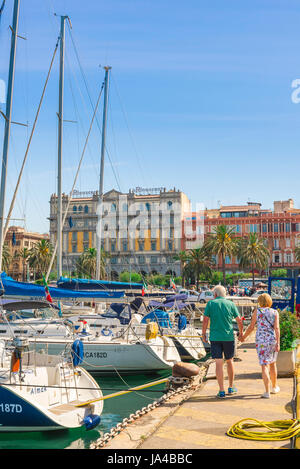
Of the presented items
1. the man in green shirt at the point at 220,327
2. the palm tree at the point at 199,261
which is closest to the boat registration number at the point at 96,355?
the man in green shirt at the point at 220,327

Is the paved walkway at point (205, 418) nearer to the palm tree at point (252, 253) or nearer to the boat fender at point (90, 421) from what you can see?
the boat fender at point (90, 421)

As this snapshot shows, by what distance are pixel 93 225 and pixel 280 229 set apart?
123 ft

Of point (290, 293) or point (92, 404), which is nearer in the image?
point (92, 404)

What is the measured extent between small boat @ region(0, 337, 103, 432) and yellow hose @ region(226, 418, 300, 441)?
3.10m

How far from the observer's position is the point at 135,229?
104 metres

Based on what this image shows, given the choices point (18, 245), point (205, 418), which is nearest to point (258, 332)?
point (205, 418)

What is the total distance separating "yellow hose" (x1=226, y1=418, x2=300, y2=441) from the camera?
6467 mm

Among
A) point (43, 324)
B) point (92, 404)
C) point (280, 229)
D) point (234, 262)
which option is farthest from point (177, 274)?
point (92, 404)

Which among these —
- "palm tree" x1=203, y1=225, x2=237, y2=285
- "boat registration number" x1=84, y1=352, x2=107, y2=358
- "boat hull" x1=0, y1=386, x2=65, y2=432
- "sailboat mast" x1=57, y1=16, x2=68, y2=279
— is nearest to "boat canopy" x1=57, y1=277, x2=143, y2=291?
"sailboat mast" x1=57, y1=16, x2=68, y2=279

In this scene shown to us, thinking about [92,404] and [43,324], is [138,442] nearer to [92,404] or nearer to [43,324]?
[92,404]

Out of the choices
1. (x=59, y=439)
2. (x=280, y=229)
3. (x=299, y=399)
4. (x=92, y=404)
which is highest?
(x=280, y=229)

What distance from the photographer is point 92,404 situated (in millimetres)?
10398

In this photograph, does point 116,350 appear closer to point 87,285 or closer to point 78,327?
point 78,327

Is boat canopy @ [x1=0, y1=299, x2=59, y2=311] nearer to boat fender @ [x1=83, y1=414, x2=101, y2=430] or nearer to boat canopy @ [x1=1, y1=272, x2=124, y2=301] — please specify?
boat canopy @ [x1=1, y1=272, x2=124, y2=301]
